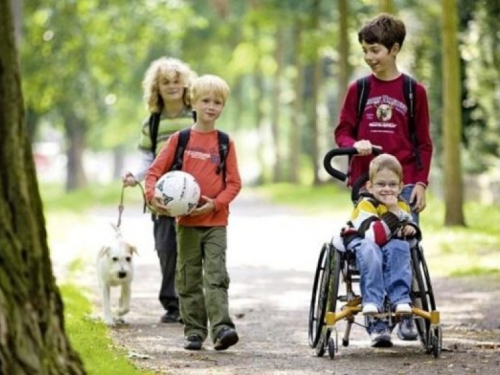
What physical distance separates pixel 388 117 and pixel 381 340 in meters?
1.49

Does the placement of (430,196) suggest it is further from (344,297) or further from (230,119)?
(230,119)

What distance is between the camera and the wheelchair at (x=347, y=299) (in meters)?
8.56

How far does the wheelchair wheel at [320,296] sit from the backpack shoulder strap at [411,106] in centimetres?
95

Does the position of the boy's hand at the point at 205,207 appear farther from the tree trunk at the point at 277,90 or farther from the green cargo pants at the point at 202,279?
the tree trunk at the point at 277,90

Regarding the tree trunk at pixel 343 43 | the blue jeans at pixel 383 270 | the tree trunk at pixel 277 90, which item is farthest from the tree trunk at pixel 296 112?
the blue jeans at pixel 383 270

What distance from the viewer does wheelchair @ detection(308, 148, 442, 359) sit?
8562 millimetres

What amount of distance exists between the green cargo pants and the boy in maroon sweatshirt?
1009 millimetres

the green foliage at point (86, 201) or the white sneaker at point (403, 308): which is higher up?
the white sneaker at point (403, 308)

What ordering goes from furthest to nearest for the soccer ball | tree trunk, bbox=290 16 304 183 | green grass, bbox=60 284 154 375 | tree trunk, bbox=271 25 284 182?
tree trunk, bbox=271 25 284 182
tree trunk, bbox=290 16 304 183
the soccer ball
green grass, bbox=60 284 154 375

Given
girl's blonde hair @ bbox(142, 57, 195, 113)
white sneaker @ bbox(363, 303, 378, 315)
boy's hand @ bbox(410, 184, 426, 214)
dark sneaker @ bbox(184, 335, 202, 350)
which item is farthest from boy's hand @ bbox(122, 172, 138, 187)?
white sneaker @ bbox(363, 303, 378, 315)

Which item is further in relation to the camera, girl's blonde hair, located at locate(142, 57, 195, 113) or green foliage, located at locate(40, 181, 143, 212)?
green foliage, located at locate(40, 181, 143, 212)

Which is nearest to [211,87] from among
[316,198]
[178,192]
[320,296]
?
[178,192]

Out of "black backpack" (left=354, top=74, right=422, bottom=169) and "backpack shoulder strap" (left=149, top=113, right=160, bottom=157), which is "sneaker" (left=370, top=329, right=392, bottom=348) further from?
"backpack shoulder strap" (left=149, top=113, right=160, bottom=157)

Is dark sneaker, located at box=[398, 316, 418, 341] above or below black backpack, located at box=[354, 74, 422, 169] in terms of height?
below
